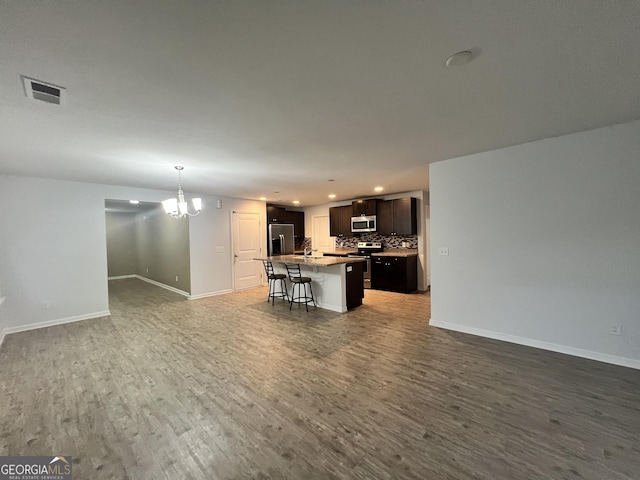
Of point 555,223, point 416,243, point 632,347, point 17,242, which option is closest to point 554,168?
point 555,223

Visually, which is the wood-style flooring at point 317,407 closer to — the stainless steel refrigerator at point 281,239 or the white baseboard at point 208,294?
the white baseboard at point 208,294

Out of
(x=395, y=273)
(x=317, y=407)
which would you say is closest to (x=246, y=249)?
(x=395, y=273)

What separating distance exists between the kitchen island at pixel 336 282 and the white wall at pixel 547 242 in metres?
1.64

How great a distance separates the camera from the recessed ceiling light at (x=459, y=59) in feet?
4.91

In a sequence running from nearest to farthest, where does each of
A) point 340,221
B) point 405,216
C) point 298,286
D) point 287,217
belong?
point 298,286 < point 405,216 < point 340,221 < point 287,217

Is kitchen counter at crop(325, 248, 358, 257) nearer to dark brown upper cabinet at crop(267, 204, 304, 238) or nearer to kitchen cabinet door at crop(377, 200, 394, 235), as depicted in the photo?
kitchen cabinet door at crop(377, 200, 394, 235)

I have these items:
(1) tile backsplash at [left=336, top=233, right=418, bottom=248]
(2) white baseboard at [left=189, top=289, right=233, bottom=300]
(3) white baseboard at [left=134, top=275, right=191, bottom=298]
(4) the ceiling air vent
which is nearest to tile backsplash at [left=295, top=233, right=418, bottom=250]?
(1) tile backsplash at [left=336, top=233, right=418, bottom=248]

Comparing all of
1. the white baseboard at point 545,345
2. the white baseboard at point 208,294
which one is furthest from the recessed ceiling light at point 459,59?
the white baseboard at point 208,294

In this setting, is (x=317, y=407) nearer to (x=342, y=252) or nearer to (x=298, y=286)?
(x=298, y=286)

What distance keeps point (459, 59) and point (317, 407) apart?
2.70 metres

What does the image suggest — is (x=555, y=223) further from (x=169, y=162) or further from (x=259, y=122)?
(x=169, y=162)

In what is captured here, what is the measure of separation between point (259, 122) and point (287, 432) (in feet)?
8.38

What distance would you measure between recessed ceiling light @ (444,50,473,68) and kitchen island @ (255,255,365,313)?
3.40 metres

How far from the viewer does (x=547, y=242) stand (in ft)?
9.98
